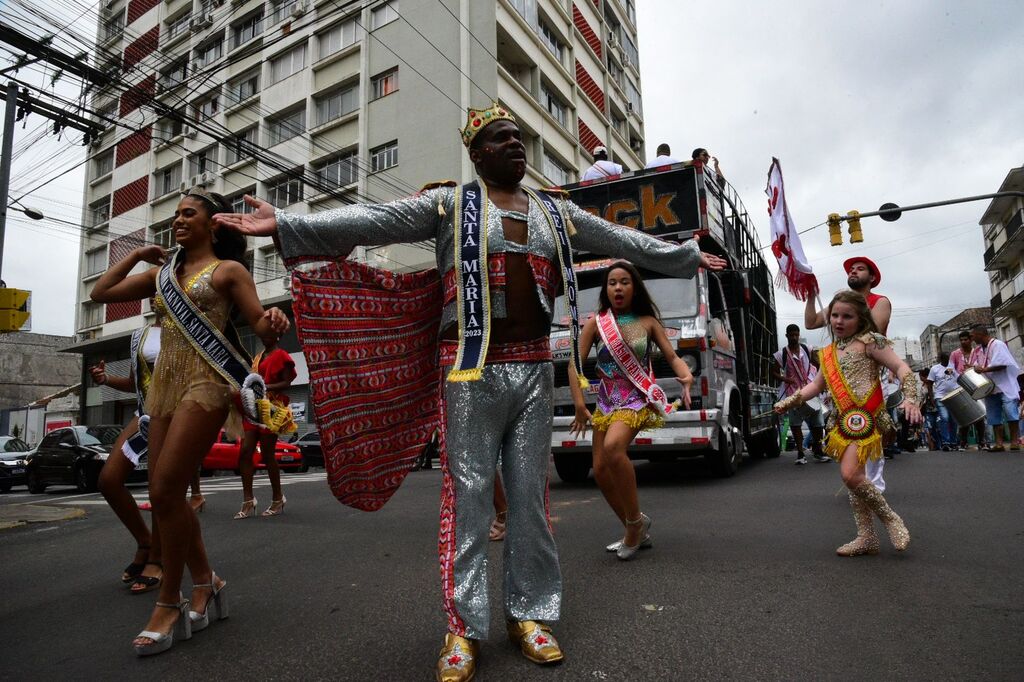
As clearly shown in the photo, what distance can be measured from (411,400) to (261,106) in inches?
1165

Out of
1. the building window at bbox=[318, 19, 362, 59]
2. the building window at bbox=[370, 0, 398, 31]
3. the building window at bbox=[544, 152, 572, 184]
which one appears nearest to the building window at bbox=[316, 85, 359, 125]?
the building window at bbox=[318, 19, 362, 59]

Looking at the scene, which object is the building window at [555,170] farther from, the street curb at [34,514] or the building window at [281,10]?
the street curb at [34,514]

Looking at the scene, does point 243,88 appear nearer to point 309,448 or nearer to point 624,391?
point 309,448

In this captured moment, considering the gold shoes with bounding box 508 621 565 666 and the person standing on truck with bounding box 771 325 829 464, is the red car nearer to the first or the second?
the person standing on truck with bounding box 771 325 829 464

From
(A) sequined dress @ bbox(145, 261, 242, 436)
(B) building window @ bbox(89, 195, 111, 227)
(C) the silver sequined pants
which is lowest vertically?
(C) the silver sequined pants

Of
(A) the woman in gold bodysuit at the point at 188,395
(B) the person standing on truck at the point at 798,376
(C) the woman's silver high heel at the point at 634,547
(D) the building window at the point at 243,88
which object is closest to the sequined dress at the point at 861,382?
(C) the woman's silver high heel at the point at 634,547

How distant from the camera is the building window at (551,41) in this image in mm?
28422

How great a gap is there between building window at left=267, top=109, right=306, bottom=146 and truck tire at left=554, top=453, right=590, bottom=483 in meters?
23.3

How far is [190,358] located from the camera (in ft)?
9.71

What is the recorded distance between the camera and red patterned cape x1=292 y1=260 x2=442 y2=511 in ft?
8.43

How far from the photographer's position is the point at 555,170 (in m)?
28.3

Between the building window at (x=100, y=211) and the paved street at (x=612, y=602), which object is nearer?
the paved street at (x=612, y=602)

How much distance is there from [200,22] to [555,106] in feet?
54.6

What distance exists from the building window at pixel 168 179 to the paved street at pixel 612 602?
29.7 metres
